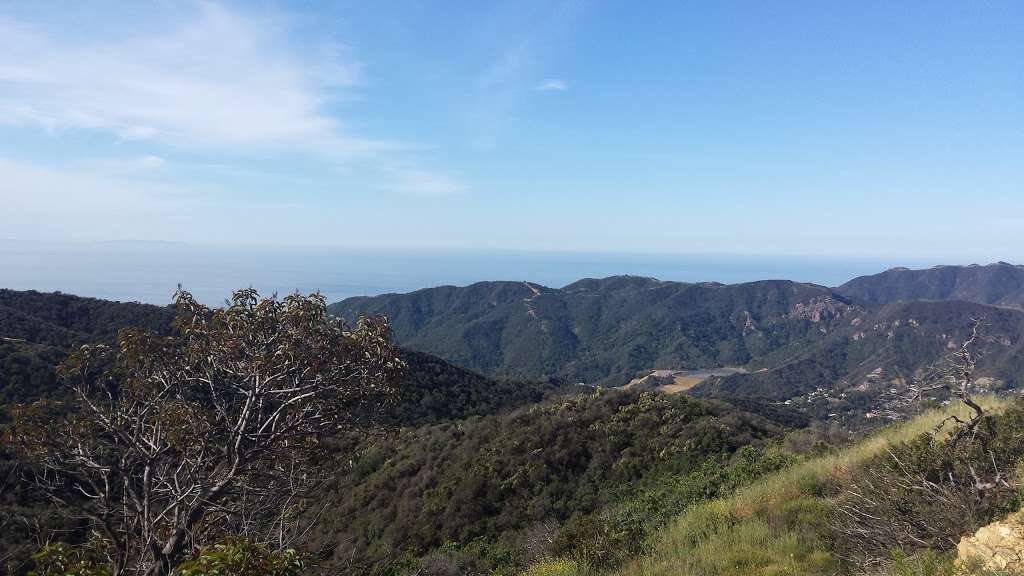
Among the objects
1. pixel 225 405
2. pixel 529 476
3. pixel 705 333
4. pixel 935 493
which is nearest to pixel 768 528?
pixel 935 493

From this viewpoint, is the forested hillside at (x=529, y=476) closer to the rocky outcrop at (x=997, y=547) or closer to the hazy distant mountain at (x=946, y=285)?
the rocky outcrop at (x=997, y=547)

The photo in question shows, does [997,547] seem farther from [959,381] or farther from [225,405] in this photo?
[225,405]

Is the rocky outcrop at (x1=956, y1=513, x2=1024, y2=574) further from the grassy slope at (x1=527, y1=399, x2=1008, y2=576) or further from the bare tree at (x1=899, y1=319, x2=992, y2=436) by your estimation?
the grassy slope at (x1=527, y1=399, x2=1008, y2=576)

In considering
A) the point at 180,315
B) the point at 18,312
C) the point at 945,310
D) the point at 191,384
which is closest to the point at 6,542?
the point at 191,384

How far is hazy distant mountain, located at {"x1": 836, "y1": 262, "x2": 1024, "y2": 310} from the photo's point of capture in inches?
6299

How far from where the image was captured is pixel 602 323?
126 meters

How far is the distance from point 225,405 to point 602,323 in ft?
404

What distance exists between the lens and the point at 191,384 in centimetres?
627

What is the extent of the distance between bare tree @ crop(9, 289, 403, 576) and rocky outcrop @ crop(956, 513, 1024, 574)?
4.86 metres

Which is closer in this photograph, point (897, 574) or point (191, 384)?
point (897, 574)

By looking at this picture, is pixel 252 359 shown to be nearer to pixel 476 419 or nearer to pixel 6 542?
pixel 6 542

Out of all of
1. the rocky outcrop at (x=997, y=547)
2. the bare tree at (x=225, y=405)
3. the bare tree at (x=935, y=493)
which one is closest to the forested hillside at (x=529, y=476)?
the bare tree at (x=225, y=405)

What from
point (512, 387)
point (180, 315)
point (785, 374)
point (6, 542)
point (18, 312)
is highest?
point (180, 315)

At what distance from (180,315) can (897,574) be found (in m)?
6.55
